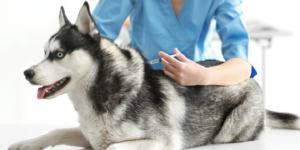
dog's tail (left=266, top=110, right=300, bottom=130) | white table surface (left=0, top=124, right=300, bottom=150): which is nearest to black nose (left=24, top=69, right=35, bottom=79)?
white table surface (left=0, top=124, right=300, bottom=150)

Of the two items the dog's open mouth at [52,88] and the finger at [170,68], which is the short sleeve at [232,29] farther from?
the dog's open mouth at [52,88]

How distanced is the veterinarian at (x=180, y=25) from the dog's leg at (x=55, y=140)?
49 centimetres

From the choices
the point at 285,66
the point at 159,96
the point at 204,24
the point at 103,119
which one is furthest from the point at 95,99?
the point at 285,66

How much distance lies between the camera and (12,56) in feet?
8.65

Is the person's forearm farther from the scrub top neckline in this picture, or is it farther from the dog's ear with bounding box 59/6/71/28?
the dog's ear with bounding box 59/6/71/28

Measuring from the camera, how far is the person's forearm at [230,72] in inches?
39.3

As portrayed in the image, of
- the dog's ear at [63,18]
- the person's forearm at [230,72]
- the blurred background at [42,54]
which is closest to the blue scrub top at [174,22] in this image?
the person's forearm at [230,72]

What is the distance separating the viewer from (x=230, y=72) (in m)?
1.03

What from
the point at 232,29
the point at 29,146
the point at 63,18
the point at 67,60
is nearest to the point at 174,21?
the point at 232,29

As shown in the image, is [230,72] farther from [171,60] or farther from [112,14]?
[112,14]

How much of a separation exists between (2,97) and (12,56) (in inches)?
15.7

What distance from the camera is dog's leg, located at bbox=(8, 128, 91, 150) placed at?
3.13 feet

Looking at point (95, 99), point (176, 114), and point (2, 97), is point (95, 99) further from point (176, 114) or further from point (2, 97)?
point (2, 97)

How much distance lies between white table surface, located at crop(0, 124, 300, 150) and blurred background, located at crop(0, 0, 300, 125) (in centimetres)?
139
